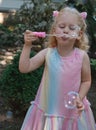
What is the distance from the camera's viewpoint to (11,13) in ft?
34.9

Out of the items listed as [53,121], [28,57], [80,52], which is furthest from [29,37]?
[53,121]

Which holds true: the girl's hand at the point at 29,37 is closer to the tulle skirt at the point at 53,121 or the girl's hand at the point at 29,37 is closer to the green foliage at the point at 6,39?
the tulle skirt at the point at 53,121

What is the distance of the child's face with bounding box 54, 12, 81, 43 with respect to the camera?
2.62 m

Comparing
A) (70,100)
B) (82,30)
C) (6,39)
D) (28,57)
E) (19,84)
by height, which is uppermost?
(82,30)

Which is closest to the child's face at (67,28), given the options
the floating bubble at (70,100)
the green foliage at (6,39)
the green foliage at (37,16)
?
the floating bubble at (70,100)

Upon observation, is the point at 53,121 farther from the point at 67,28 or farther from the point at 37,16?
the point at 37,16

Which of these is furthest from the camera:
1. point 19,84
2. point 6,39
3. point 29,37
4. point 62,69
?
point 6,39

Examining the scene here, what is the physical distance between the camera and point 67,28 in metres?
2.64

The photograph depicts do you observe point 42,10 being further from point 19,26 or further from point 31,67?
point 31,67

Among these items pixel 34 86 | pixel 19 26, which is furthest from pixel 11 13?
pixel 34 86

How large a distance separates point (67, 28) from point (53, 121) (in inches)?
26.1

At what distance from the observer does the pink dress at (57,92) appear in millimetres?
2738

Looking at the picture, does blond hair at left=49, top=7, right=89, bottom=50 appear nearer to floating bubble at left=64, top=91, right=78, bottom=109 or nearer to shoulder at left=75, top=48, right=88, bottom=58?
shoulder at left=75, top=48, right=88, bottom=58

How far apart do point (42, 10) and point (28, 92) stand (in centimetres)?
361
